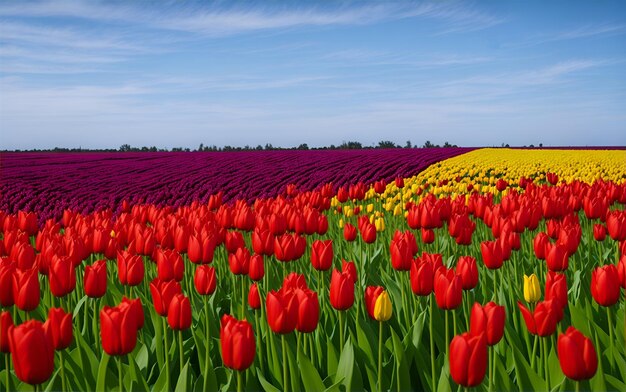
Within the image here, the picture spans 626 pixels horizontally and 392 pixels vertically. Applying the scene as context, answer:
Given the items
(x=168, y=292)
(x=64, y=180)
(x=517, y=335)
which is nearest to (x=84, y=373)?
(x=168, y=292)

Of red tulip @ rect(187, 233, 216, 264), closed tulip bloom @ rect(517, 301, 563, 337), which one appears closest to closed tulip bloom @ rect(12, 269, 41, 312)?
red tulip @ rect(187, 233, 216, 264)

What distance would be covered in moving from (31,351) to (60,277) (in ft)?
3.59

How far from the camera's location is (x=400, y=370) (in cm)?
238

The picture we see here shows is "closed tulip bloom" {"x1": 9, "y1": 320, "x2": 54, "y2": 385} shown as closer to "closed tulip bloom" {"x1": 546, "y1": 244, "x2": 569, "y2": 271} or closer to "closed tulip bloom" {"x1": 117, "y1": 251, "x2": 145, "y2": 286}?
"closed tulip bloom" {"x1": 117, "y1": 251, "x2": 145, "y2": 286}

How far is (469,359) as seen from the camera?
1.73 meters

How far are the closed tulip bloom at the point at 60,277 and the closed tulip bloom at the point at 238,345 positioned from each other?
1260 mm

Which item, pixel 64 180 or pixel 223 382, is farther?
pixel 64 180

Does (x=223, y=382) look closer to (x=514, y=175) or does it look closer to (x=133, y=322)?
(x=133, y=322)

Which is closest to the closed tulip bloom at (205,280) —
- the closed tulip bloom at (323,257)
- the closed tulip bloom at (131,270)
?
the closed tulip bloom at (131,270)

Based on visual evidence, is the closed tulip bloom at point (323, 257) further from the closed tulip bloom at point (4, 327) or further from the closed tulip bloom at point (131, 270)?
the closed tulip bloom at point (4, 327)

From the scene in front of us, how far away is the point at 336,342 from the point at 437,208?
6.14 ft

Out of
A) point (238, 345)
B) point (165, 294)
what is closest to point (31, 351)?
point (238, 345)

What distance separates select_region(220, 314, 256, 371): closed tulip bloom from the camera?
1870 mm

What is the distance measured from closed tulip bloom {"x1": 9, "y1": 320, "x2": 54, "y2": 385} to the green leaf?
926 mm
